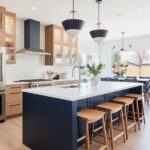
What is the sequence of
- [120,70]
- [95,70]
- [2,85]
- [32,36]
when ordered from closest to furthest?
[95,70] → [2,85] → [32,36] → [120,70]

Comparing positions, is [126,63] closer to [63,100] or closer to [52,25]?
[52,25]

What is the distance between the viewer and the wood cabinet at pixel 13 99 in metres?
4.31

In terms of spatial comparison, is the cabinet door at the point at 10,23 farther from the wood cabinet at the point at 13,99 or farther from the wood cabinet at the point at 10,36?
the wood cabinet at the point at 13,99

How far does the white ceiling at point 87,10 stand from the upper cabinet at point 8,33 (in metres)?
0.21

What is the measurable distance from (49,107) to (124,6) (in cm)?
321

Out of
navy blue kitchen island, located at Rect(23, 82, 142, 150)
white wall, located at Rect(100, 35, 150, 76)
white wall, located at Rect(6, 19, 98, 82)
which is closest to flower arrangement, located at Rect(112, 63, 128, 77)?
white wall, located at Rect(100, 35, 150, 76)

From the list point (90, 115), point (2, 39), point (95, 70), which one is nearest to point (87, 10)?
point (95, 70)

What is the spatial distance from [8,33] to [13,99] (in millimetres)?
1801

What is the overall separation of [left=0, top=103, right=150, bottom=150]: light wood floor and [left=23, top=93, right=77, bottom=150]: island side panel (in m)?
0.26

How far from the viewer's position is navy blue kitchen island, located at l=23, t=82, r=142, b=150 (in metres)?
2.21

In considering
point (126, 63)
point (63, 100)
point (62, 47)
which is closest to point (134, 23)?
point (62, 47)

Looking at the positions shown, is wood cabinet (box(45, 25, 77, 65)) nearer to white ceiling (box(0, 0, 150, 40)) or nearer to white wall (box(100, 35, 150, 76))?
white ceiling (box(0, 0, 150, 40))

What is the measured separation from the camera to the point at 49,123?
2480 millimetres

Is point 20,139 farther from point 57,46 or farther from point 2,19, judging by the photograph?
point 57,46
